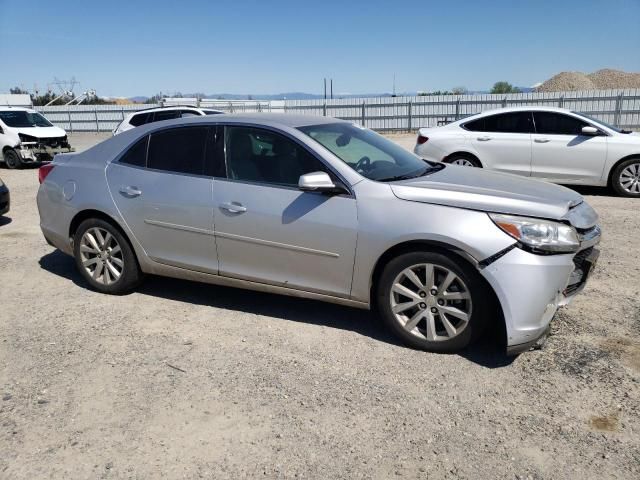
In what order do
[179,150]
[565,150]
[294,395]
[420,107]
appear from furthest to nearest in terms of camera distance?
[420,107], [565,150], [179,150], [294,395]

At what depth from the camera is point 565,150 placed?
9469 millimetres

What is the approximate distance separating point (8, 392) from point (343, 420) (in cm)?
214

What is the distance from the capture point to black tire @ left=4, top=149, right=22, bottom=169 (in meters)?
15.3

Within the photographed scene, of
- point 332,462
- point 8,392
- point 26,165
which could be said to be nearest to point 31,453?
point 8,392

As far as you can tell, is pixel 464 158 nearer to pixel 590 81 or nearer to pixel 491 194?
pixel 491 194

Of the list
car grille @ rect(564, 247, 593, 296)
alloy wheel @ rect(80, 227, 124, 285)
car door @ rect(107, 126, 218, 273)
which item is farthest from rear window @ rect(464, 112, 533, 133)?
alloy wheel @ rect(80, 227, 124, 285)

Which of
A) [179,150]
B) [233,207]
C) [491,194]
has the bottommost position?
[233,207]

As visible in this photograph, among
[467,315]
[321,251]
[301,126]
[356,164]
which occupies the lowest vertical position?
[467,315]

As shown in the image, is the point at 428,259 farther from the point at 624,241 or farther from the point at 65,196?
the point at 624,241

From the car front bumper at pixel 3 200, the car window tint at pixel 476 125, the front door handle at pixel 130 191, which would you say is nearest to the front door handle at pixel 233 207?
the front door handle at pixel 130 191

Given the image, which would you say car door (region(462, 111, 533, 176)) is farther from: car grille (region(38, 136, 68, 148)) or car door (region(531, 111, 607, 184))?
car grille (region(38, 136, 68, 148))

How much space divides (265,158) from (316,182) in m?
0.68

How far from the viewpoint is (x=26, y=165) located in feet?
51.9

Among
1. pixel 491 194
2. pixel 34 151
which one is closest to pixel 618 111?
pixel 34 151
